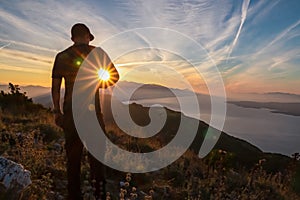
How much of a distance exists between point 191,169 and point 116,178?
70.1 inches

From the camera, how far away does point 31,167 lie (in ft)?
16.4

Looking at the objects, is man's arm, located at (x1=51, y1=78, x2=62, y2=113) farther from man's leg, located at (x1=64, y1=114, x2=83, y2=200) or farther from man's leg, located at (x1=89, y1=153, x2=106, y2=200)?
man's leg, located at (x1=89, y1=153, x2=106, y2=200)

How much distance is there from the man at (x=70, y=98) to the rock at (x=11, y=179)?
93 cm

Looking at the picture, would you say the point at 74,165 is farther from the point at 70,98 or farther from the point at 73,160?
the point at 70,98

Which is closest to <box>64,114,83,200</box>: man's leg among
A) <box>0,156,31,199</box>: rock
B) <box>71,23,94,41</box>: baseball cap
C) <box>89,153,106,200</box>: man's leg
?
<box>89,153,106,200</box>: man's leg

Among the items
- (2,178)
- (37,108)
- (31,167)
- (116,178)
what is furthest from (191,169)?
(37,108)

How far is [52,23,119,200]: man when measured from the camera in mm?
4164

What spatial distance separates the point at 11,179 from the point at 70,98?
1.24 metres

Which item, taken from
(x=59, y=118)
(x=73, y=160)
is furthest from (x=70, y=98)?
(x=73, y=160)

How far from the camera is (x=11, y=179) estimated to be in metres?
3.28

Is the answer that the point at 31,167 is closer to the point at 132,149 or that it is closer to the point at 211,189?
the point at 211,189

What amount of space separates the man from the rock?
93 cm

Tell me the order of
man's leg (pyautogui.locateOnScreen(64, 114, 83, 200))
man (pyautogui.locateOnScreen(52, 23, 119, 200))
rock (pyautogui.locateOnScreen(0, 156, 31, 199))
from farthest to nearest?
man's leg (pyautogui.locateOnScreen(64, 114, 83, 200)) → man (pyautogui.locateOnScreen(52, 23, 119, 200)) → rock (pyautogui.locateOnScreen(0, 156, 31, 199))

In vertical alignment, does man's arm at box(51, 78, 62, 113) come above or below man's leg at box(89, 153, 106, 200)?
above
